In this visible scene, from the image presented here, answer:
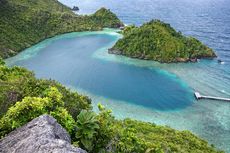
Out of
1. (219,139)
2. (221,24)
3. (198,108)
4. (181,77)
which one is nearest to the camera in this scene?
(219,139)

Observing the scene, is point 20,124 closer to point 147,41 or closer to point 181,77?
point 181,77

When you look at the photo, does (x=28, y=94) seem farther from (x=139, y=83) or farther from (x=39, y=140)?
(x=139, y=83)

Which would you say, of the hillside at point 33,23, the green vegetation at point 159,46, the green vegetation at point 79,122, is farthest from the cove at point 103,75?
the green vegetation at point 79,122

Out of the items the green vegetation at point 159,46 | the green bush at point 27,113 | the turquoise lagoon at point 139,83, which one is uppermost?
the green bush at point 27,113

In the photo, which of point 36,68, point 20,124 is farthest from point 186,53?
point 20,124

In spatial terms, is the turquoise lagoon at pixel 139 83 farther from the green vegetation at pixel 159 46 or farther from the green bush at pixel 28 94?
the green bush at pixel 28 94

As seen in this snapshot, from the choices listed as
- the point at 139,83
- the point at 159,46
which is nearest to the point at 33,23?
the point at 159,46

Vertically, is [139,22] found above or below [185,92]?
above
